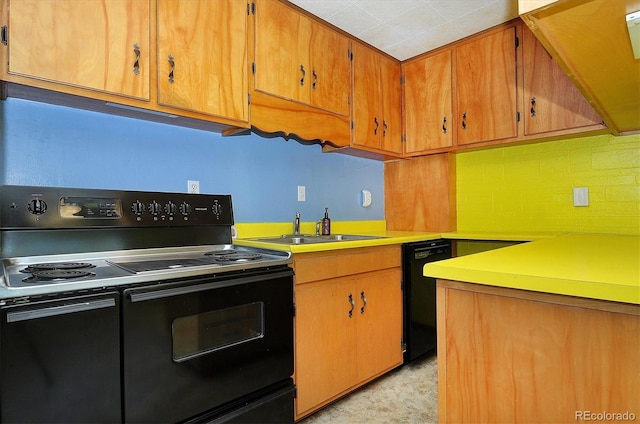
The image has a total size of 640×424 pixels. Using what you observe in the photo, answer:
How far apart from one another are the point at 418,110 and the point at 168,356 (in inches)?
92.9

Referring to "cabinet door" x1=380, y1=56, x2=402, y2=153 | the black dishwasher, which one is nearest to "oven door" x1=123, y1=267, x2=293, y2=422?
the black dishwasher

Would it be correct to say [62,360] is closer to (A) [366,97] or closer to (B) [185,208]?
(B) [185,208]

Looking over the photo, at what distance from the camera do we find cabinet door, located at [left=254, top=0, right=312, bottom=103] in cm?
185

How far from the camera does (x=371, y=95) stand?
2527mm

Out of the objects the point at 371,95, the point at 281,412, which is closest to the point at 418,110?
the point at 371,95

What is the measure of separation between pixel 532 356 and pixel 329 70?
1893mm

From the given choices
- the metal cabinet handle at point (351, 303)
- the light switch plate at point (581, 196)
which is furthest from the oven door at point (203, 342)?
the light switch plate at point (581, 196)

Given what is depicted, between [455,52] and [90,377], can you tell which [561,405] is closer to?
[90,377]

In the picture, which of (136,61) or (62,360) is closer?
(62,360)

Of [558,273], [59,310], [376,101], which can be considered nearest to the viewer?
[558,273]

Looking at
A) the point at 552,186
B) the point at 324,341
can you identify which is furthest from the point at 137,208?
the point at 552,186

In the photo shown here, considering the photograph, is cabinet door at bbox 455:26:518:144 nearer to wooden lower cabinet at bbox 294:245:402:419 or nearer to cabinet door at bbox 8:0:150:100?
wooden lower cabinet at bbox 294:245:402:419

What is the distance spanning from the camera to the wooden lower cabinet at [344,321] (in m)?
1.70

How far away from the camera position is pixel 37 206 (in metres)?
1.35
